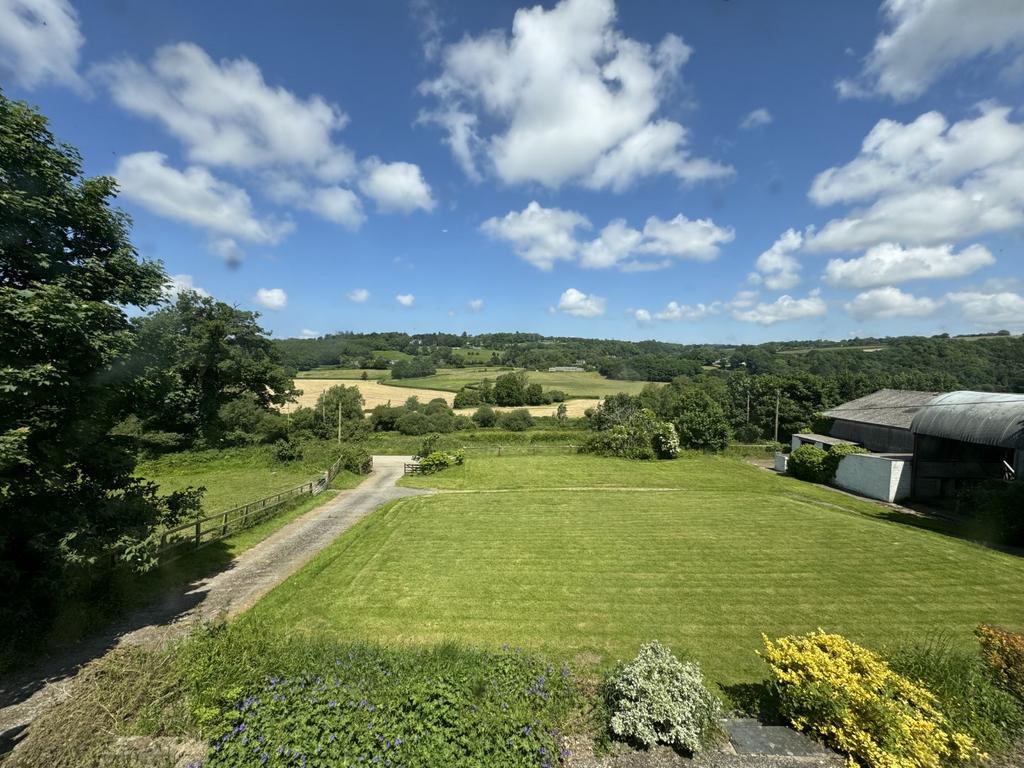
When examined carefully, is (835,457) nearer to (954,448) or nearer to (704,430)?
(954,448)

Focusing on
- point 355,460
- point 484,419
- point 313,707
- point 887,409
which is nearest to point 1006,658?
point 313,707

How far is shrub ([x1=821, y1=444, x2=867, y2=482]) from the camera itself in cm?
2556

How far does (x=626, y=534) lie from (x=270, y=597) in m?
Answer: 11.0

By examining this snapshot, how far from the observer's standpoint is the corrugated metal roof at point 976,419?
1797cm

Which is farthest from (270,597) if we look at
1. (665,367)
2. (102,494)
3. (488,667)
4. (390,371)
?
(665,367)

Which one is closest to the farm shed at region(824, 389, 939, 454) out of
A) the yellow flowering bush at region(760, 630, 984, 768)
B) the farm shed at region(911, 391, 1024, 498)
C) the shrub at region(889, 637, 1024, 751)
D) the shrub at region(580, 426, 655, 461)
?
the farm shed at region(911, 391, 1024, 498)

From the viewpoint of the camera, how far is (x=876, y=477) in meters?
22.8

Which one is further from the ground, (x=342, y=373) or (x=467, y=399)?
(x=342, y=373)

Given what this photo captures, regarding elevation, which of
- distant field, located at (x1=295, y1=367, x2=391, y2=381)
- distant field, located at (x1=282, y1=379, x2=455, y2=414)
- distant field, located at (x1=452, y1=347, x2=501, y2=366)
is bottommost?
distant field, located at (x1=282, y1=379, x2=455, y2=414)

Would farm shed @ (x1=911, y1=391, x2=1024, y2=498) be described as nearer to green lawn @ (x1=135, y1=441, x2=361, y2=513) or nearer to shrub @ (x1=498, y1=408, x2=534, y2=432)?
green lawn @ (x1=135, y1=441, x2=361, y2=513)

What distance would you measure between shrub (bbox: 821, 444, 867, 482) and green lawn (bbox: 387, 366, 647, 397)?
147 feet

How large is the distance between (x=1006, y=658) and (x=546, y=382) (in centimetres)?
7571

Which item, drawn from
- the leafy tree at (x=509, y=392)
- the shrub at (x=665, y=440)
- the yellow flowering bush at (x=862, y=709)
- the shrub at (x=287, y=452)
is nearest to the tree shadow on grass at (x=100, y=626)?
the yellow flowering bush at (x=862, y=709)

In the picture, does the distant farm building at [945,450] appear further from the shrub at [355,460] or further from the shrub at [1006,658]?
the shrub at [355,460]
